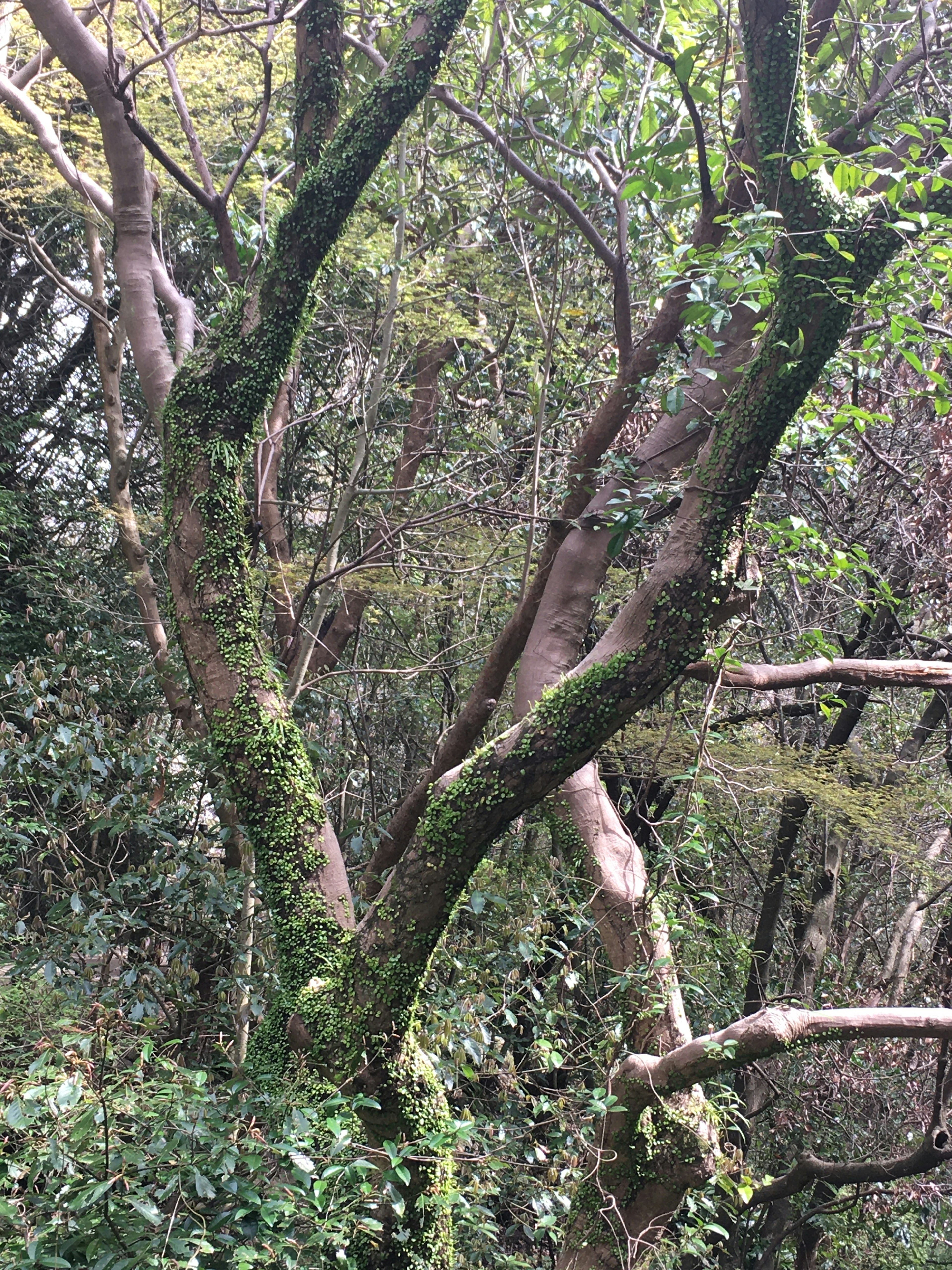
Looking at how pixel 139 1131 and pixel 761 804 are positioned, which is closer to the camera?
pixel 139 1131

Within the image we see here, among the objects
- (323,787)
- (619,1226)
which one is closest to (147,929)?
(323,787)

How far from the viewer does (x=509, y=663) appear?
10.9 ft

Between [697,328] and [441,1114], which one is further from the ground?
[697,328]

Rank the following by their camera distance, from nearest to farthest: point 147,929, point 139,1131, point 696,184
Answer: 1. point 139,1131
2. point 696,184
3. point 147,929

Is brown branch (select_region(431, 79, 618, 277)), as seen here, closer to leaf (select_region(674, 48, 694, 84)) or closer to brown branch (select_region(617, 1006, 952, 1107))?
leaf (select_region(674, 48, 694, 84))

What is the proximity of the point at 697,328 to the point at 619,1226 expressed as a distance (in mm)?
3061

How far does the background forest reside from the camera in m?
2.26

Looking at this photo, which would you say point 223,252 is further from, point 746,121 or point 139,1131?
point 139,1131

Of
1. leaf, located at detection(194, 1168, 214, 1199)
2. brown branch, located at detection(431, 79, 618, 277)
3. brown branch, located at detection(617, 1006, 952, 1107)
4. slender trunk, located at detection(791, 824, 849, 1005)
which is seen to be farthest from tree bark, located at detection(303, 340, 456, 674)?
slender trunk, located at detection(791, 824, 849, 1005)

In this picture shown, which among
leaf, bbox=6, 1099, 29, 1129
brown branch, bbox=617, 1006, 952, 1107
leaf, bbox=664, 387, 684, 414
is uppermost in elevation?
leaf, bbox=664, 387, 684, 414

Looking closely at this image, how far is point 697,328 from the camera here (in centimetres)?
282

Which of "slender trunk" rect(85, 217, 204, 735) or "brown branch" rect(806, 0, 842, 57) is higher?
"brown branch" rect(806, 0, 842, 57)

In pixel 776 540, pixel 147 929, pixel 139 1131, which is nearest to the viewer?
pixel 139 1131

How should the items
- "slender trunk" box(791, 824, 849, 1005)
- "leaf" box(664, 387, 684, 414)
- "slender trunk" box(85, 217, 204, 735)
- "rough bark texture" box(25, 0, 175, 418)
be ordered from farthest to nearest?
"slender trunk" box(791, 824, 849, 1005), "slender trunk" box(85, 217, 204, 735), "rough bark texture" box(25, 0, 175, 418), "leaf" box(664, 387, 684, 414)
